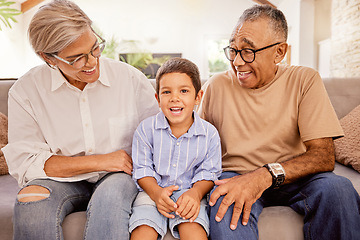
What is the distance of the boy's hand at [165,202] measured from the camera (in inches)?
46.9

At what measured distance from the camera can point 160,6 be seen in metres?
9.48

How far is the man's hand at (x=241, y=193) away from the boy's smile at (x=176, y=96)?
326 millimetres

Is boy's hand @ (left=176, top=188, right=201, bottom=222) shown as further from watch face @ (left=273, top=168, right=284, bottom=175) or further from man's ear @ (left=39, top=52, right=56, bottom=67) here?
man's ear @ (left=39, top=52, right=56, bottom=67)

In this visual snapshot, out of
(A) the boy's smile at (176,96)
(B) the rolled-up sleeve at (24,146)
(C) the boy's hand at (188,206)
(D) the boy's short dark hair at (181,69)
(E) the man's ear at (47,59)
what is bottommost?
(C) the boy's hand at (188,206)

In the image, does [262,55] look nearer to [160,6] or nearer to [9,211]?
[9,211]

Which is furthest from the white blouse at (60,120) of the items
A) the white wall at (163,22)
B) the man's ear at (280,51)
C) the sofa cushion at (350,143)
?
the white wall at (163,22)

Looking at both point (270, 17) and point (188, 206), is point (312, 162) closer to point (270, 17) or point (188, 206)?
point (188, 206)

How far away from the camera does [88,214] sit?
120 centimetres

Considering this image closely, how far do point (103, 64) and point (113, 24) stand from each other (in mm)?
8375

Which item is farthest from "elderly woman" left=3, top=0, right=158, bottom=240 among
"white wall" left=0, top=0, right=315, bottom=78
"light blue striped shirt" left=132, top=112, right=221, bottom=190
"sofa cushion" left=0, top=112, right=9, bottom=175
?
"white wall" left=0, top=0, right=315, bottom=78

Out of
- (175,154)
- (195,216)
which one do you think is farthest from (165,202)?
(175,154)

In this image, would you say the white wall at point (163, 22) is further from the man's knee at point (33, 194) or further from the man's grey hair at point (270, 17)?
the man's knee at point (33, 194)

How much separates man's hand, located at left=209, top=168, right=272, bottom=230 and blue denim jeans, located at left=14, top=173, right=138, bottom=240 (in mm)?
339

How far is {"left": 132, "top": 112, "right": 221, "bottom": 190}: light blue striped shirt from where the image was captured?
4.45ft
